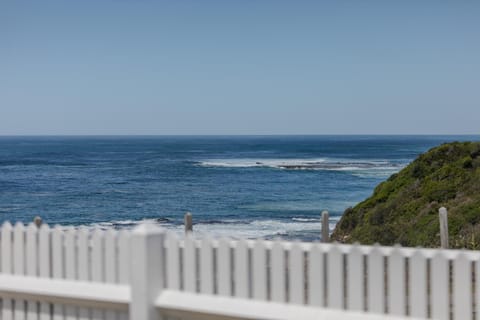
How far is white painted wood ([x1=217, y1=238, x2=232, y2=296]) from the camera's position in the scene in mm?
5750

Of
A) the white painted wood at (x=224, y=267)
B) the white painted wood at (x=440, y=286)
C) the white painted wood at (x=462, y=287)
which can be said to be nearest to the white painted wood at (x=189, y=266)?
the white painted wood at (x=224, y=267)

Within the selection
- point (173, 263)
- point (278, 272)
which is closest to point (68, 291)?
point (173, 263)

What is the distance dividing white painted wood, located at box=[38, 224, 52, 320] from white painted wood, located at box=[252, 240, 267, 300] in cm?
195

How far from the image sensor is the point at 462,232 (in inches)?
709

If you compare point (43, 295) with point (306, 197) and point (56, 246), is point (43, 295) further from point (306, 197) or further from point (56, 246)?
point (306, 197)

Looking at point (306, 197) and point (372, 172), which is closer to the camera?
point (306, 197)

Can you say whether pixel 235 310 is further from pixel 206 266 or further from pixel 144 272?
pixel 144 272

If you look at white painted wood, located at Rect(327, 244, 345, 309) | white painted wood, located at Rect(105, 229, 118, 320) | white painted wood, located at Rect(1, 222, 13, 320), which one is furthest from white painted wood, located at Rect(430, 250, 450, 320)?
white painted wood, located at Rect(1, 222, 13, 320)

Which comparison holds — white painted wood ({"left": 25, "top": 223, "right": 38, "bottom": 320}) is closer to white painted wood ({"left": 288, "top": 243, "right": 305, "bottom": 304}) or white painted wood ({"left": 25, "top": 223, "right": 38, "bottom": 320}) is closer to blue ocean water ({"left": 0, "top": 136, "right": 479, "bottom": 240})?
white painted wood ({"left": 288, "top": 243, "right": 305, "bottom": 304})

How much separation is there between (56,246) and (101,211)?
4507 centimetres


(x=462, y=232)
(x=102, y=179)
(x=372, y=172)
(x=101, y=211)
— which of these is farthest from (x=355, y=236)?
(x=372, y=172)

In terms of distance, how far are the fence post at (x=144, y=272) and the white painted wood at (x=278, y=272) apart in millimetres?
976

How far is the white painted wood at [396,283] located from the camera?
5.36 m

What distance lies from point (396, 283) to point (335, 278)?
0.48m
